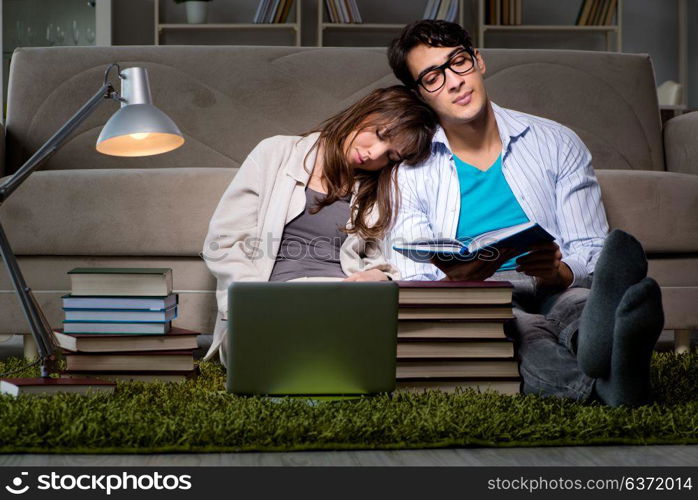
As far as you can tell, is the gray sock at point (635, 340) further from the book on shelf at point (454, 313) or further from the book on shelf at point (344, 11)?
the book on shelf at point (344, 11)

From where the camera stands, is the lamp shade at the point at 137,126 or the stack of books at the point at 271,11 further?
the stack of books at the point at 271,11

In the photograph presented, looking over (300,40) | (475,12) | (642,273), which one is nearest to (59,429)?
(642,273)

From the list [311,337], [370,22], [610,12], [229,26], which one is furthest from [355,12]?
[311,337]

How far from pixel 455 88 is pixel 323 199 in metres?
0.38

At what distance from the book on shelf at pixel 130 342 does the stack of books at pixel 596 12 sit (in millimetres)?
3576

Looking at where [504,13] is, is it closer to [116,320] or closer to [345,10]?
[345,10]

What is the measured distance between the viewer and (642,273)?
1159 millimetres

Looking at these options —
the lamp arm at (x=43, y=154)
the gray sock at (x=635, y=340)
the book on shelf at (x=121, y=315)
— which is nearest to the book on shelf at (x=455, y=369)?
the gray sock at (x=635, y=340)

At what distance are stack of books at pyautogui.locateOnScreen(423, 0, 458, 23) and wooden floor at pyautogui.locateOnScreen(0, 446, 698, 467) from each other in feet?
11.3

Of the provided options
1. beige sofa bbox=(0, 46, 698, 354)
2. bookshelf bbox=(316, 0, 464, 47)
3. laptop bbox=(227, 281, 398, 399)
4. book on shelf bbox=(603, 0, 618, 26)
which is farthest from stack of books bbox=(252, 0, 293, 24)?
laptop bbox=(227, 281, 398, 399)

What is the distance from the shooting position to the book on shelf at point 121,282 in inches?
57.6

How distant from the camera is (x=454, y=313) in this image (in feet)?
4.46
